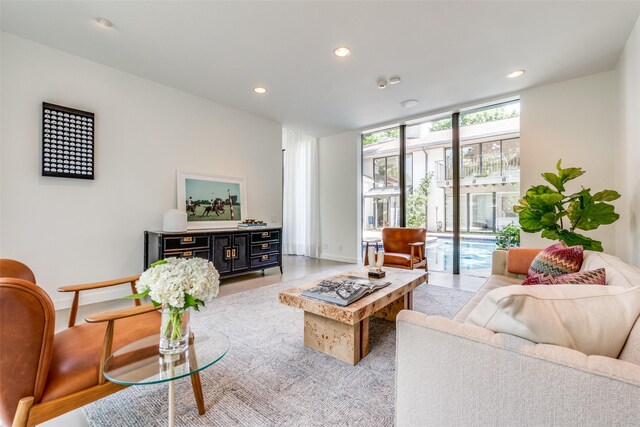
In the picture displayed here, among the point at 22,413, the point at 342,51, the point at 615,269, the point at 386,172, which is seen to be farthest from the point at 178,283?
the point at 386,172

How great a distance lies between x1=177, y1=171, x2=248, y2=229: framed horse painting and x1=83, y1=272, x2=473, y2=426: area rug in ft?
6.69

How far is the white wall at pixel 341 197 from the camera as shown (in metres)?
5.77

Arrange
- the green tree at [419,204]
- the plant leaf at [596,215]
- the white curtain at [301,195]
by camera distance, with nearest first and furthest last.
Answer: the plant leaf at [596,215]
the green tree at [419,204]
the white curtain at [301,195]

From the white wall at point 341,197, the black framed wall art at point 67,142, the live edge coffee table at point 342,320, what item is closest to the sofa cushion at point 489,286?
the live edge coffee table at point 342,320

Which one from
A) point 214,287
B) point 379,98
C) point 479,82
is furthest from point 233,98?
point 214,287

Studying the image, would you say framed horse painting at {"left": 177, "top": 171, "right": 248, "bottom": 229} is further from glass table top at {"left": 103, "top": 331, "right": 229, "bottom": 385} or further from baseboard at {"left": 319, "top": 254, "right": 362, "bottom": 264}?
glass table top at {"left": 103, "top": 331, "right": 229, "bottom": 385}

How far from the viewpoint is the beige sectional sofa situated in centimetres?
67

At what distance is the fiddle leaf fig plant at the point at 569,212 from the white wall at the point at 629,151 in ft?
1.01

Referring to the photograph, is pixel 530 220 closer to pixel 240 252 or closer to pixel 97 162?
pixel 240 252

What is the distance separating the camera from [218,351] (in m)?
1.31

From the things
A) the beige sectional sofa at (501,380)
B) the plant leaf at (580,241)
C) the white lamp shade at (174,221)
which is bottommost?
the beige sectional sofa at (501,380)

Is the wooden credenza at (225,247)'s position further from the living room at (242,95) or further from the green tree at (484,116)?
the green tree at (484,116)

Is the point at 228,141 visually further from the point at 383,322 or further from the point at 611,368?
the point at 611,368

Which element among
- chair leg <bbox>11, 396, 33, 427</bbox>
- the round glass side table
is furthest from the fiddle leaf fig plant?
chair leg <bbox>11, 396, 33, 427</bbox>
